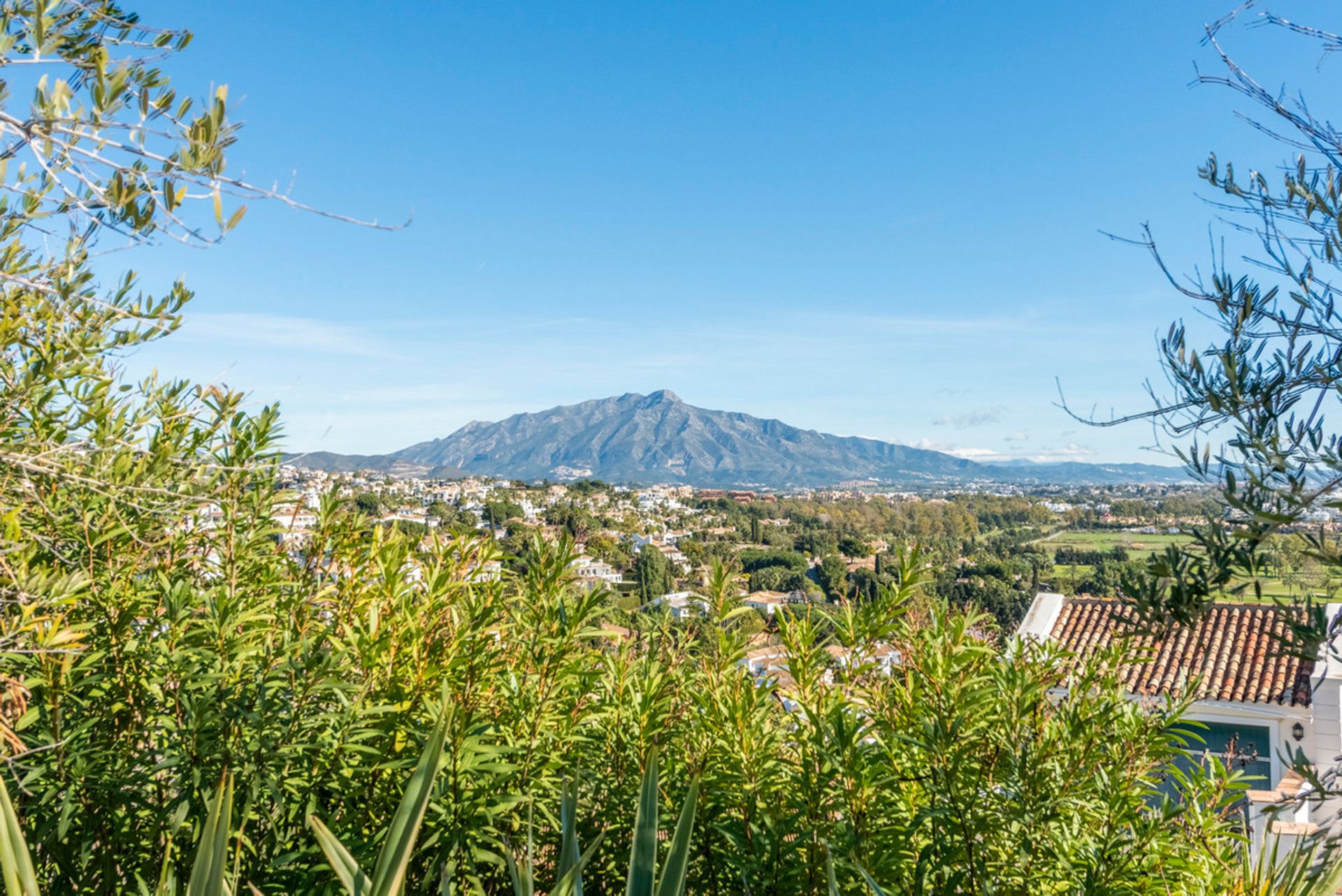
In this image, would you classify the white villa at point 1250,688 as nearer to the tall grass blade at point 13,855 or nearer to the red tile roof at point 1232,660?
the red tile roof at point 1232,660

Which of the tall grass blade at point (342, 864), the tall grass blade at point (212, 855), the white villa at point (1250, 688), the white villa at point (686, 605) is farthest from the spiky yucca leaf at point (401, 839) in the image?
the white villa at point (1250, 688)

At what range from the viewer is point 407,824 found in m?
1.31

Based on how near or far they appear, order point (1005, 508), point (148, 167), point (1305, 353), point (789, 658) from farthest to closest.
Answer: point (1005, 508) → point (789, 658) → point (1305, 353) → point (148, 167)

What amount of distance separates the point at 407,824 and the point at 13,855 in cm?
60

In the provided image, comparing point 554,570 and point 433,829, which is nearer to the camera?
point 433,829

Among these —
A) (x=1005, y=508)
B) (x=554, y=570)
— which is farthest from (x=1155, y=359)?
(x=1005, y=508)

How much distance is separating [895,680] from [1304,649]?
3.25 ft

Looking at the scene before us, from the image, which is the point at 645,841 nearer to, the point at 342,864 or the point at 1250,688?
the point at 342,864

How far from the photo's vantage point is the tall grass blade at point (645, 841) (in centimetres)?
149

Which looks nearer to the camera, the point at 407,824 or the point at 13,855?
the point at 13,855

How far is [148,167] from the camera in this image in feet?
5.04

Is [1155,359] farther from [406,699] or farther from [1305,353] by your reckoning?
[406,699]

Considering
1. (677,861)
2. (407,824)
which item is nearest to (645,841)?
(677,861)

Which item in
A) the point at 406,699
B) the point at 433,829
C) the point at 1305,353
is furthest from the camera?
the point at 406,699
